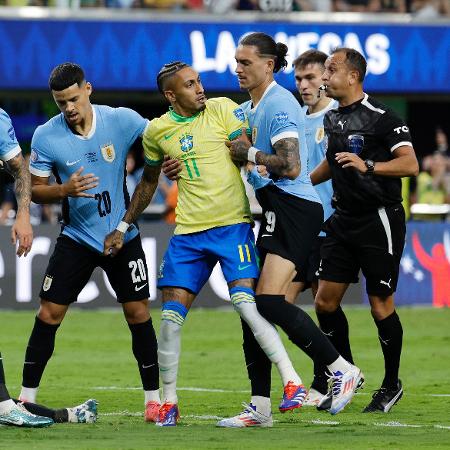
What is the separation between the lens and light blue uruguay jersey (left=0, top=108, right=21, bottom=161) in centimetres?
791

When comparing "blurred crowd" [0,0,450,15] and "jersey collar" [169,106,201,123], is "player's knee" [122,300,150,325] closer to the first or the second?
"jersey collar" [169,106,201,123]

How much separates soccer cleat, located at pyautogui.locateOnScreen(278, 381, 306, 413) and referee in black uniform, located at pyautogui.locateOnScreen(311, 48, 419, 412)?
1.33 meters

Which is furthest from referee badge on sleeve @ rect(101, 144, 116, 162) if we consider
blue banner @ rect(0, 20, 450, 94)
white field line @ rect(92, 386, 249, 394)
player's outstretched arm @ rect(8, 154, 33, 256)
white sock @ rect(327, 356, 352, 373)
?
blue banner @ rect(0, 20, 450, 94)

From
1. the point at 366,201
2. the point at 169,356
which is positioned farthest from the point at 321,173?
the point at 169,356

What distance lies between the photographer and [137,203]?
27.9ft

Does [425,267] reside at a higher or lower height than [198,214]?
lower

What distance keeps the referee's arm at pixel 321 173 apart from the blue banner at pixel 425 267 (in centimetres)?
899

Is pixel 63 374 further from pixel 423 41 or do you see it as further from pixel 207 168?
pixel 423 41

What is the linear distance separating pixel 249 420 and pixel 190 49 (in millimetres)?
15268

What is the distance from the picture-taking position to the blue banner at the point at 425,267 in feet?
60.5

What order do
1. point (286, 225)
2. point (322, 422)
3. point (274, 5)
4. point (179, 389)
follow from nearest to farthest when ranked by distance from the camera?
point (286, 225), point (322, 422), point (179, 389), point (274, 5)

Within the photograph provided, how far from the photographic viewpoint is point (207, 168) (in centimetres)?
816

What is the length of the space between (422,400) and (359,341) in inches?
186

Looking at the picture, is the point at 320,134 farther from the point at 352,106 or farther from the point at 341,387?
the point at 341,387
